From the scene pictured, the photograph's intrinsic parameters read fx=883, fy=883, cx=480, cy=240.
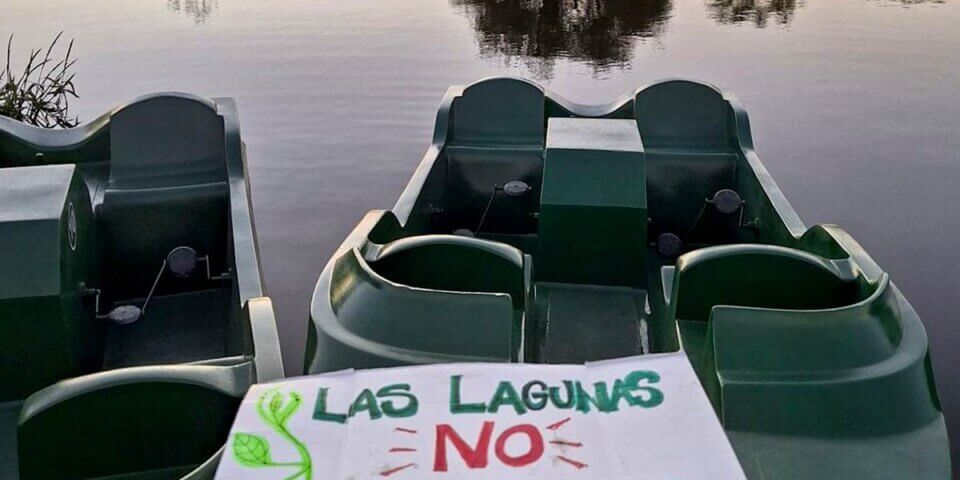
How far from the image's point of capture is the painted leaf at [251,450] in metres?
1.51

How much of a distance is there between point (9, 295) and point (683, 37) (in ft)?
37.7

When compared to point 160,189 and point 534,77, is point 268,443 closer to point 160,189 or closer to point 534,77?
point 160,189

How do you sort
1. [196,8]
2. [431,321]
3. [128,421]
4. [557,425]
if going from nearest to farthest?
1. [557,425]
2. [128,421]
3. [431,321]
4. [196,8]

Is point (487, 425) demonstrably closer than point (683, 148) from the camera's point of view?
Yes

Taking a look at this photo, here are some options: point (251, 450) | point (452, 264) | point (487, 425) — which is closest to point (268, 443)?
point (251, 450)

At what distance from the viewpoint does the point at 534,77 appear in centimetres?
1132

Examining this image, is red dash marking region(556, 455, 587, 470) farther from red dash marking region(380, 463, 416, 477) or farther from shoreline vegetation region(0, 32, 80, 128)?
shoreline vegetation region(0, 32, 80, 128)

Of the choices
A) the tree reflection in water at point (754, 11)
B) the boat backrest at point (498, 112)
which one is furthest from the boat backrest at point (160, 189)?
the tree reflection in water at point (754, 11)

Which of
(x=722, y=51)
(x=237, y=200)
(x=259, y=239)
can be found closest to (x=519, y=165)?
(x=237, y=200)

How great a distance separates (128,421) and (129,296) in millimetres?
2203

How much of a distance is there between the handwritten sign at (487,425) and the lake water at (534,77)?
140 inches

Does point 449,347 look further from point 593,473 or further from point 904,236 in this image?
point 904,236

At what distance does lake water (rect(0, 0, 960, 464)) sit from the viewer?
277 inches

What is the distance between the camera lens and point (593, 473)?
148 cm
